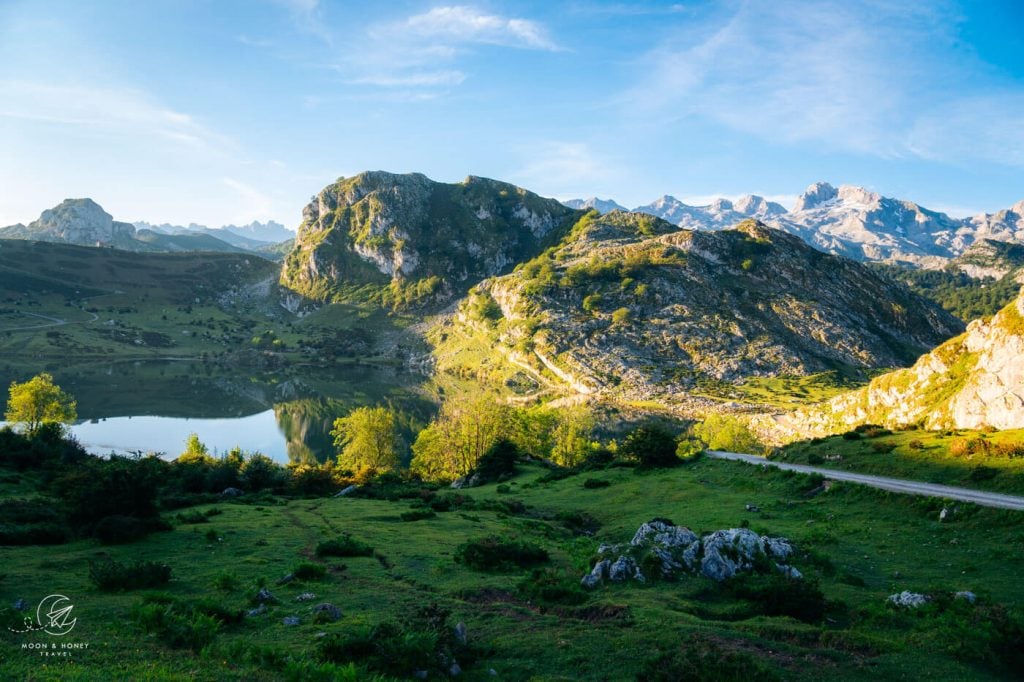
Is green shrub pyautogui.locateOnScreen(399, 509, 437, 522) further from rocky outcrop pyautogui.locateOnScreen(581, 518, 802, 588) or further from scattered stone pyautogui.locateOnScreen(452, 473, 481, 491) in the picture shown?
scattered stone pyautogui.locateOnScreen(452, 473, 481, 491)

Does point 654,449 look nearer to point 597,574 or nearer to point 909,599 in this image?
point 597,574

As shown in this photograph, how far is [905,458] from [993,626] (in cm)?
3080

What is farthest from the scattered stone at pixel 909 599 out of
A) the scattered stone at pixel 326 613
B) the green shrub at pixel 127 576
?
the green shrub at pixel 127 576

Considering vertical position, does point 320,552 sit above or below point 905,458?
below

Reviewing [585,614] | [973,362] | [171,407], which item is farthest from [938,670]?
[171,407]

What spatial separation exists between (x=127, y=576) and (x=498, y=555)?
15.0m

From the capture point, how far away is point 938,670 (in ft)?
47.8

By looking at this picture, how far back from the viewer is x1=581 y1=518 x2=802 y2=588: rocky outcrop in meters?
22.3

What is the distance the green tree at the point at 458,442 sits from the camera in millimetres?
83125

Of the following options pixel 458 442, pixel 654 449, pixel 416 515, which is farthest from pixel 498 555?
pixel 458 442

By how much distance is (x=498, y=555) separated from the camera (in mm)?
25656

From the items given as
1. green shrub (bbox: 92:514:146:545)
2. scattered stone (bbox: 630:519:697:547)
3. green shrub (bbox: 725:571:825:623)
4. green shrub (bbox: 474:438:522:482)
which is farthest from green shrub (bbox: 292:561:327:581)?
green shrub (bbox: 474:438:522:482)

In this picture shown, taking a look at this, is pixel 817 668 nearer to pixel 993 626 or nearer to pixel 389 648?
pixel 993 626

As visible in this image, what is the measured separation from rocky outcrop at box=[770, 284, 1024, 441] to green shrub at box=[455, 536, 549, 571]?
39.9 metres
